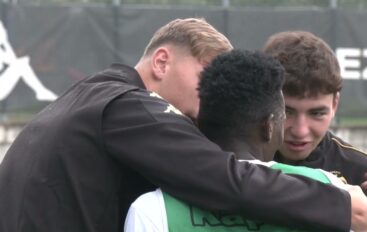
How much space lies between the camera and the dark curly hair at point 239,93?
229 centimetres

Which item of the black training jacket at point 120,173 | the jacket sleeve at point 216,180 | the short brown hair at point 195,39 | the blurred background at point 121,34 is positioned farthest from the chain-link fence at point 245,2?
the jacket sleeve at point 216,180

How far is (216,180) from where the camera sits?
2.28 metres

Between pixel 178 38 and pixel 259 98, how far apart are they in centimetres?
73

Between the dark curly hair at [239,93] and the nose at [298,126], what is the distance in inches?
33.5

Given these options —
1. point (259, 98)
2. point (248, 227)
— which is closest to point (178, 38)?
point (259, 98)

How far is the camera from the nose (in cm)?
320

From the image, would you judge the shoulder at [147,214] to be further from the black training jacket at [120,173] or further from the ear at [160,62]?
the ear at [160,62]

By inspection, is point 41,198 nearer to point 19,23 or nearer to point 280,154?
point 280,154

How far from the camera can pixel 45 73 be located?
11648mm

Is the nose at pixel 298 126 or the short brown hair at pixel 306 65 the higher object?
the short brown hair at pixel 306 65

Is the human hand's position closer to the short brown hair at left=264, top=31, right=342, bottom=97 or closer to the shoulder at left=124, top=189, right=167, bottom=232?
the shoulder at left=124, top=189, right=167, bottom=232

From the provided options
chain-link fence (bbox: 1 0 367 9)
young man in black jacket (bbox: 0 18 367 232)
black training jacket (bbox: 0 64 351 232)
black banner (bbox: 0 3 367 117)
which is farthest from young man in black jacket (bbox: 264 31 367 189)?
chain-link fence (bbox: 1 0 367 9)

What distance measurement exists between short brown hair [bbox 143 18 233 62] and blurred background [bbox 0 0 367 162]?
8.45 metres

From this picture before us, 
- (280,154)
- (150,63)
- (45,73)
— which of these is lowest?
(45,73)
